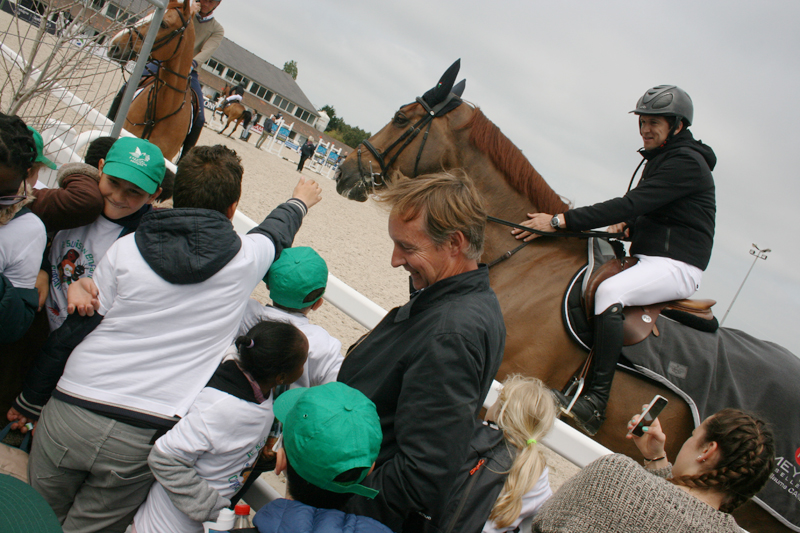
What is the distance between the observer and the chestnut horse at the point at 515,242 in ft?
9.81

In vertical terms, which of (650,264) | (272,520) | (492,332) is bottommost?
(272,520)

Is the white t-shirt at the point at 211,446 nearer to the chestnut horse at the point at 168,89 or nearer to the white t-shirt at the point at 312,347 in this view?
the white t-shirt at the point at 312,347

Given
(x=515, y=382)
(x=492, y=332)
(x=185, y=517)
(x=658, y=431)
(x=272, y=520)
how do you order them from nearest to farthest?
(x=272, y=520), (x=492, y=332), (x=185, y=517), (x=515, y=382), (x=658, y=431)

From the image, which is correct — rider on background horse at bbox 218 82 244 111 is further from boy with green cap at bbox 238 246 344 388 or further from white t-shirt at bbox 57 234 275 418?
white t-shirt at bbox 57 234 275 418

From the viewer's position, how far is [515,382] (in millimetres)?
1829

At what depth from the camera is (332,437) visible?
1175 mm

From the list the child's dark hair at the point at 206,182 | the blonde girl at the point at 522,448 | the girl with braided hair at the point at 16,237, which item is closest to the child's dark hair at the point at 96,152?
the girl with braided hair at the point at 16,237

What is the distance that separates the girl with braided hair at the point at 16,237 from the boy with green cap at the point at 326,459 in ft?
3.50

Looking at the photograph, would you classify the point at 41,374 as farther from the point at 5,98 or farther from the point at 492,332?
the point at 5,98

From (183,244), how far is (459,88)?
3.02 metres

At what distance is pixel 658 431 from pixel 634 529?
95cm

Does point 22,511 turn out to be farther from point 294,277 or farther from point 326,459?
point 294,277

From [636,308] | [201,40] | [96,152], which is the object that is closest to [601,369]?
[636,308]

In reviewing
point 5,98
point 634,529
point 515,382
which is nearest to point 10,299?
point 515,382
